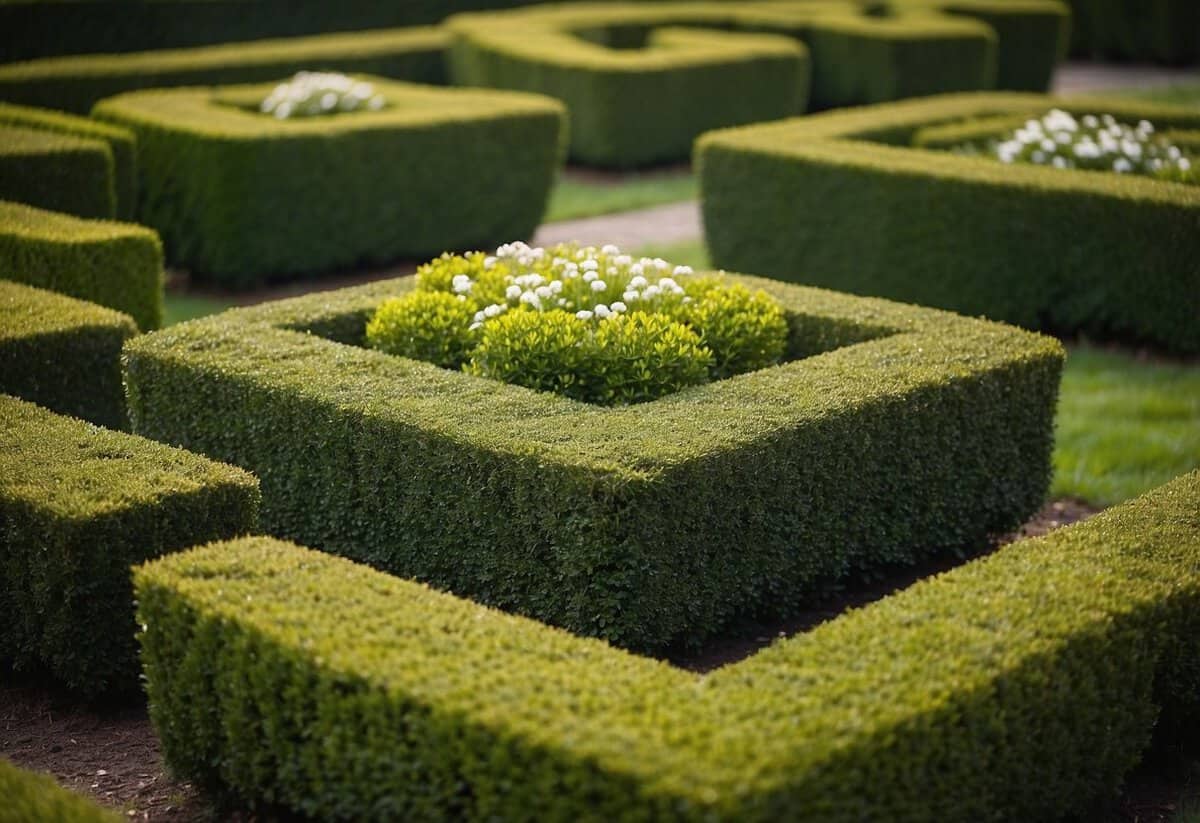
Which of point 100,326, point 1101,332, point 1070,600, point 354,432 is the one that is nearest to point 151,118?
point 100,326

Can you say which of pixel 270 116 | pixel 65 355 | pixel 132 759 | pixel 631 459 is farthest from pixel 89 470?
pixel 270 116

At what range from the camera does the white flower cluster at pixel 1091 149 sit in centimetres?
1161

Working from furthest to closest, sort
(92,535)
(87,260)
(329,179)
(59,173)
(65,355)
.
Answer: (329,179), (59,173), (87,260), (65,355), (92,535)

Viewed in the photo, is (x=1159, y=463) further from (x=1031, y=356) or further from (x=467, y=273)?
(x=467, y=273)

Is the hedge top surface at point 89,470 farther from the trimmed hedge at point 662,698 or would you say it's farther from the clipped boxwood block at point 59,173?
the clipped boxwood block at point 59,173

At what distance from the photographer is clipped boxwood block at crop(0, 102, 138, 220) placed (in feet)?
38.0

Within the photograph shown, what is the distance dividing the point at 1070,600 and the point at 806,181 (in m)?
7.20

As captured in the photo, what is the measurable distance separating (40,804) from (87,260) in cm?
545

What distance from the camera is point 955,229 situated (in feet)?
35.3

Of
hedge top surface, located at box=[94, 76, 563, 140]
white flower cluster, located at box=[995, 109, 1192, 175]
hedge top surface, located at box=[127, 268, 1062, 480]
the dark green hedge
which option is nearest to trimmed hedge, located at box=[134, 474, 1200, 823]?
the dark green hedge

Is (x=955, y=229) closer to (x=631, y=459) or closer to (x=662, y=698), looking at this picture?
(x=631, y=459)

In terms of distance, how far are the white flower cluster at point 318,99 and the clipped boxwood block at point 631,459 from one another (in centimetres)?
628

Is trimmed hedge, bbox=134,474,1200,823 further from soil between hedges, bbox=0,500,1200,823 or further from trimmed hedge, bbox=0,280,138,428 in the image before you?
trimmed hedge, bbox=0,280,138,428

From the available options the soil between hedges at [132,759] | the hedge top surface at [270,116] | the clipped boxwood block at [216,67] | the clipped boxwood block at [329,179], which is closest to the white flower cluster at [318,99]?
the hedge top surface at [270,116]
